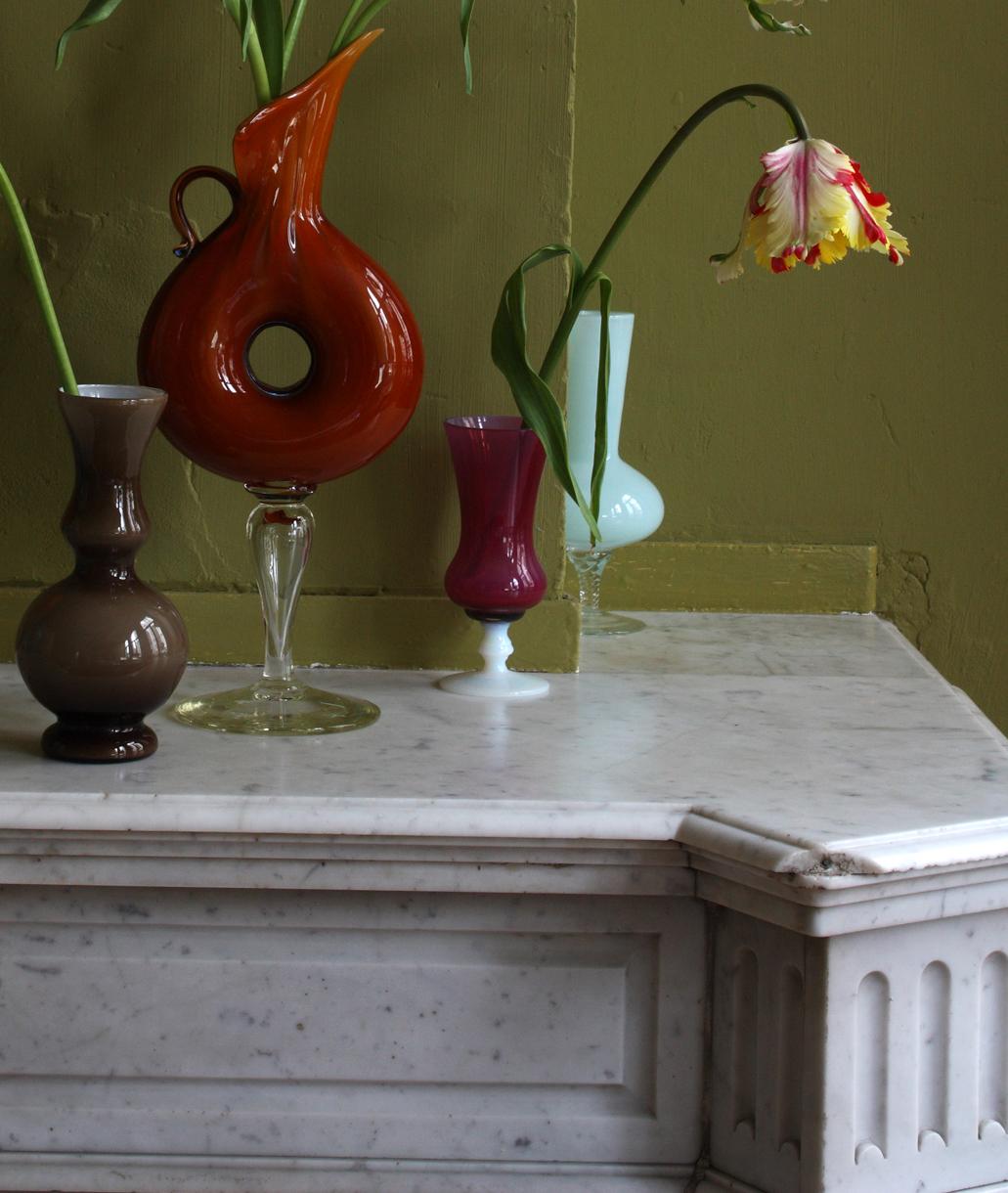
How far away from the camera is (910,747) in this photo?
1074mm

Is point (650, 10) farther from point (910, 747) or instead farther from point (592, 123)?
point (910, 747)

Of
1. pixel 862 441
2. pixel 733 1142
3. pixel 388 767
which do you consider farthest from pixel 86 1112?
pixel 862 441

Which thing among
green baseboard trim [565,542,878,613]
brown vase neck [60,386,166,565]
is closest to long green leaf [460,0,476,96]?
brown vase neck [60,386,166,565]

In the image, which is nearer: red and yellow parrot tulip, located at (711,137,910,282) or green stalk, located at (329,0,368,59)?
red and yellow parrot tulip, located at (711,137,910,282)

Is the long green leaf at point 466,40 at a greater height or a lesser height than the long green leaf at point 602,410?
greater

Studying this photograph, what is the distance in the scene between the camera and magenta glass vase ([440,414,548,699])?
1167mm

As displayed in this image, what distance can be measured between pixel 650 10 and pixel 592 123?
0.13 metres

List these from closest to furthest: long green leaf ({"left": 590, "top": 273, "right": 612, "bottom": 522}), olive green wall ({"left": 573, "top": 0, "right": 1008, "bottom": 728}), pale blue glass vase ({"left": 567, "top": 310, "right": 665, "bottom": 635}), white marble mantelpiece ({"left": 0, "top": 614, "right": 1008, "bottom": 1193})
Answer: white marble mantelpiece ({"left": 0, "top": 614, "right": 1008, "bottom": 1193}) < long green leaf ({"left": 590, "top": 273, "right": 612, "bottom": 522}) < pale blue glass vase ({"left": 567, "top": 310, "right": 665, "bottom": 635}) < olive green wall ({"left": 573, "top": 0, "right": 1008, "bottom": 728})

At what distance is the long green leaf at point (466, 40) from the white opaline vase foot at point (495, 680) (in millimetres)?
416

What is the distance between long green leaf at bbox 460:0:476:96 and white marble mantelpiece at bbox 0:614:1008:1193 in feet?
1.74

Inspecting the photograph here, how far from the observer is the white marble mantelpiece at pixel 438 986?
882 millimetres

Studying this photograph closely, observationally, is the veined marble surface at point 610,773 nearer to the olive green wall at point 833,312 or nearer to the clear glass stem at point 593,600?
the clear glass stem at point 593,600

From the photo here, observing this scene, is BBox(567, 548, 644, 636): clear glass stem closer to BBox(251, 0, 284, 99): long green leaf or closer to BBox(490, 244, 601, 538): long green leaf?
BBox(490, 244, 601, 538): long green leaf

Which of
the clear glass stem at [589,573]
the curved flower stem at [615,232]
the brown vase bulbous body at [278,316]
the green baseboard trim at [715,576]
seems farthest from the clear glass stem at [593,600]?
the brown vase bulbous body at [278,316]
